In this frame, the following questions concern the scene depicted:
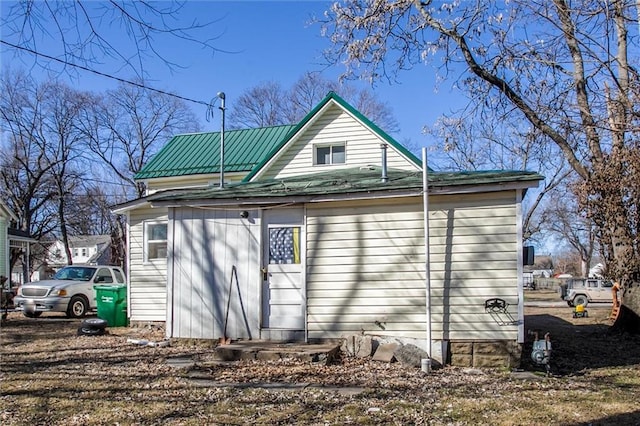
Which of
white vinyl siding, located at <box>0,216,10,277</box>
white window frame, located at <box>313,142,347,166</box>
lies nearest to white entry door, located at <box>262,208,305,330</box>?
white window frame, located at <box>313,142,347,166</box>

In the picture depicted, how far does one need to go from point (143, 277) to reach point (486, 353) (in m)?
8.60

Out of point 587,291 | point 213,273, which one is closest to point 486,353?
point 213,273

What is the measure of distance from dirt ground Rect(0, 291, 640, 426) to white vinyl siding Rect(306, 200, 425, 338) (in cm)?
79

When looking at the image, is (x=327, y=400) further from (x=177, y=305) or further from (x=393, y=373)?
(x=177, y=305)

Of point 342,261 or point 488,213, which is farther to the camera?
point 342,261

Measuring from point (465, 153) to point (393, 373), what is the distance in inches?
939

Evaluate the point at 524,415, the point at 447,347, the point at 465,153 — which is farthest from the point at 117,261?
the point at 524,415

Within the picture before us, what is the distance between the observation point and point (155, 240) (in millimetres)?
12891

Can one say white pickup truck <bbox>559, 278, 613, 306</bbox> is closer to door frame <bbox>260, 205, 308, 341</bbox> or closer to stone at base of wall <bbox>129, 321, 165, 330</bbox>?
stone at base of wall <bbox>129, 321, 165, 330</bbox>

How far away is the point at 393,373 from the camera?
704 centimetres

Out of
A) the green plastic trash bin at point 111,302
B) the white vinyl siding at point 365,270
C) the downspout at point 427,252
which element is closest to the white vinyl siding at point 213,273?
the white vinyl siding at point 365,270

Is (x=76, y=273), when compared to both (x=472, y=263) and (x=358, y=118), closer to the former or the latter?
(x=358, y=118)

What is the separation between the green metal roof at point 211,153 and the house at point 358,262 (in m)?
6.27

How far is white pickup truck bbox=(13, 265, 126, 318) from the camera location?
15.0 m
